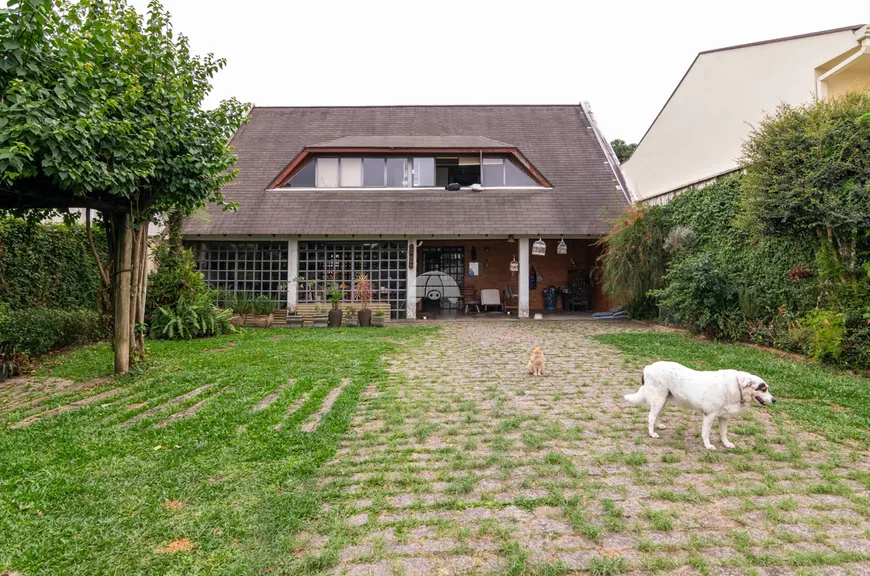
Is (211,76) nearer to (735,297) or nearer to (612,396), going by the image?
(612,396)

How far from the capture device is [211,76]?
6805 millimetres

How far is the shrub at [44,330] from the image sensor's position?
708cm

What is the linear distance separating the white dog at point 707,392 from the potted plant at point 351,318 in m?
9.16

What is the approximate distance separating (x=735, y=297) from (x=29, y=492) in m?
10.5

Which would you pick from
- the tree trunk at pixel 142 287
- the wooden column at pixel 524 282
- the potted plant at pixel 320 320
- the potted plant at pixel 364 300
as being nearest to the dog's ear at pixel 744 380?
the tree trunk at pixel 142 287

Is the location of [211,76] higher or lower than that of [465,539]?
higher

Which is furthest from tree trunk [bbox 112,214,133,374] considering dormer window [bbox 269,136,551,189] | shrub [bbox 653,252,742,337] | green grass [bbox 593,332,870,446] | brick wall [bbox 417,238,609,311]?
brick wall [bbox 417,238,609,311]

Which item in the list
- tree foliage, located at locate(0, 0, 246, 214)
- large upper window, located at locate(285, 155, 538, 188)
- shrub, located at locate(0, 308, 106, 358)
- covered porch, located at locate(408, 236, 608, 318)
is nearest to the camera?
tree foliage, located at locate(0, 0, 246, 214)

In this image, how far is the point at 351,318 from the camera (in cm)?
1237

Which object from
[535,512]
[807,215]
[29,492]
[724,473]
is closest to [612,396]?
[724,473]

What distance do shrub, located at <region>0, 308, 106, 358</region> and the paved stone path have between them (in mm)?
6464

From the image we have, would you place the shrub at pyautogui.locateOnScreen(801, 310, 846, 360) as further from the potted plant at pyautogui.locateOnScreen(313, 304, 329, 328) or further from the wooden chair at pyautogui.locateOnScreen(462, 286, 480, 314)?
the wooden chair at pyautogui.locateOnScreen(462, 286, 480, 314)

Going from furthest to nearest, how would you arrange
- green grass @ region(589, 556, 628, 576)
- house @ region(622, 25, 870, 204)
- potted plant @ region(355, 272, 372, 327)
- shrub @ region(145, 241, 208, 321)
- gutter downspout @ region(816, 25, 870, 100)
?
1. potted plant @ region(355, 272, 372, 327)
2. shrub @ region(145, 241, 208, 321)
3. house @ region(622, 25, 870, 204)
4. gutter downspout @ region(816, 25, 870, 100)
5. green grass @ region(589, 556, 628, 576)

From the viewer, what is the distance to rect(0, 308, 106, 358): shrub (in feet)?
23.2
